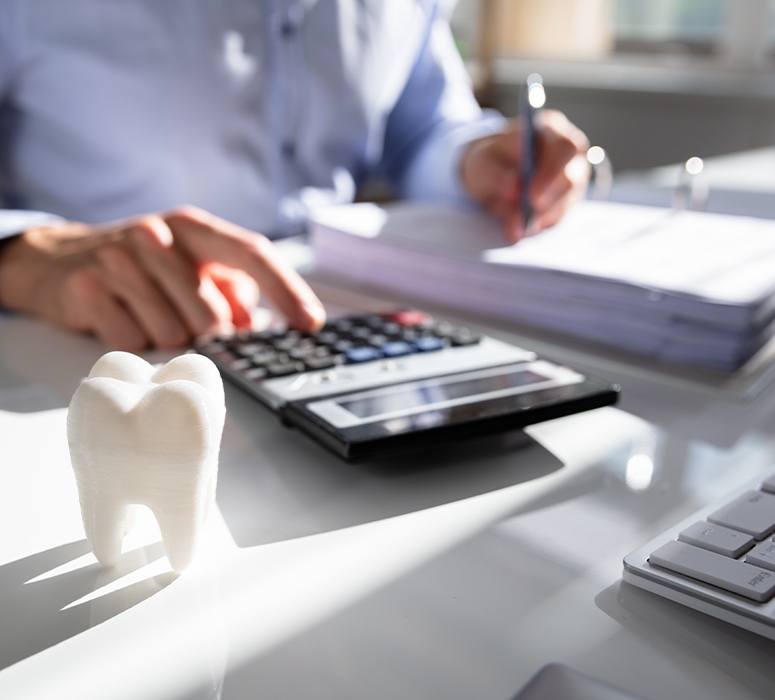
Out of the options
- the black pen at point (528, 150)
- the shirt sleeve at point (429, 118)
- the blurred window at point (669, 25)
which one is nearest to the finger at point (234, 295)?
the black pen at point (528, 150)

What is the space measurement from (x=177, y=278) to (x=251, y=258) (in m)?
0.04

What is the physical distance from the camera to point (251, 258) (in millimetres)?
497

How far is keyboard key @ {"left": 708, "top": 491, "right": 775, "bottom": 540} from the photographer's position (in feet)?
0.93

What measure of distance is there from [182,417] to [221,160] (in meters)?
0.62

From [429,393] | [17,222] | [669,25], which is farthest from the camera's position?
[669,25]

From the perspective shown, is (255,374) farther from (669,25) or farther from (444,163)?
(669,25)

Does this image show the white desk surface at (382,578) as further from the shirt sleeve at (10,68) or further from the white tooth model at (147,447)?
the shirt sleeve at (10,68)

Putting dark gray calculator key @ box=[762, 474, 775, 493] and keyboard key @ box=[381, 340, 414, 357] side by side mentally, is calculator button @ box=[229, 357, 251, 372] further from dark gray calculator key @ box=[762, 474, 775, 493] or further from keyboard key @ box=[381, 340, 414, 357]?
dark gray calculator key @ box=[762, 474, 775, 493]

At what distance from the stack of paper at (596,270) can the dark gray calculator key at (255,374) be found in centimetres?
21

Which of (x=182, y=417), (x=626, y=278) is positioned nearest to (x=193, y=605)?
(x=182, y=417)

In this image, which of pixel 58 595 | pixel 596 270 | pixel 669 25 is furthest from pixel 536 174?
pixel 669 25

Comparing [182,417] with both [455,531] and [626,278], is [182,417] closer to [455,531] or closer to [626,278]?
[455,531]

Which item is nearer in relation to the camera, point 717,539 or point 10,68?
point 717,539

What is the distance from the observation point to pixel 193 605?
262 millimetres
